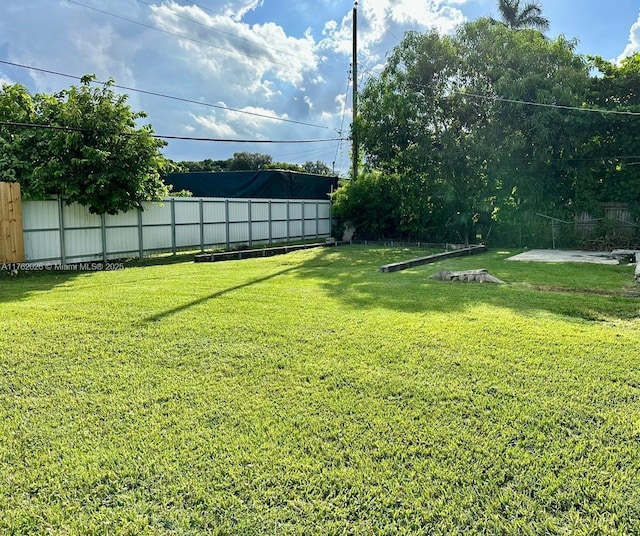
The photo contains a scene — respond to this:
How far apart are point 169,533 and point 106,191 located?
9.58 m

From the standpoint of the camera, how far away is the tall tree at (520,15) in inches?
857

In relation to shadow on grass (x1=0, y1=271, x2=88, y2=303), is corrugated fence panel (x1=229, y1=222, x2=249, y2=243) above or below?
above

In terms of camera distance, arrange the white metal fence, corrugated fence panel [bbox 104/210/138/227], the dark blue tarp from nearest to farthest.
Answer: the white metal fence
corrugated fence panel [bbox 104/210/138/227]
the dark blue tarp

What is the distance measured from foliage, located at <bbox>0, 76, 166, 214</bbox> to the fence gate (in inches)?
23.4

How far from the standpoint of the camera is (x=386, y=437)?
2336 mm

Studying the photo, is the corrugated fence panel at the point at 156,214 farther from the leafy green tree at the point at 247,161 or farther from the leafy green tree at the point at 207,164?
the leafy green tree at the point at 247,161

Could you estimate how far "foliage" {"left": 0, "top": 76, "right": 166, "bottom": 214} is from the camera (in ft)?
30.8

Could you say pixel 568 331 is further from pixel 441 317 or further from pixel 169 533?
pixel 169 533

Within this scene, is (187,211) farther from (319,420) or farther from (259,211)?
(319,420)

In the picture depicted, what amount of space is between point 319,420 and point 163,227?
10797 millimetres

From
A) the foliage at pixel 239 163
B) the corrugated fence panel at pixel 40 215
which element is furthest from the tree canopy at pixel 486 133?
the foliage at pixel 239 163

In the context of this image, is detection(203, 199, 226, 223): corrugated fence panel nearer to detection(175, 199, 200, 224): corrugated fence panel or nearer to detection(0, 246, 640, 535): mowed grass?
detection(175, 199, 200, 224): corrugated fence panel

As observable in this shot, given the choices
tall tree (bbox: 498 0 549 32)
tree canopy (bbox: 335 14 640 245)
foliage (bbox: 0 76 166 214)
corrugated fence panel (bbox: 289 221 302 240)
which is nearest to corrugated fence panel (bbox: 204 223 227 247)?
foliage (bbox: 0 76 166 214)

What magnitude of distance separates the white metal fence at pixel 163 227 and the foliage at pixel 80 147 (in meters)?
0.45
